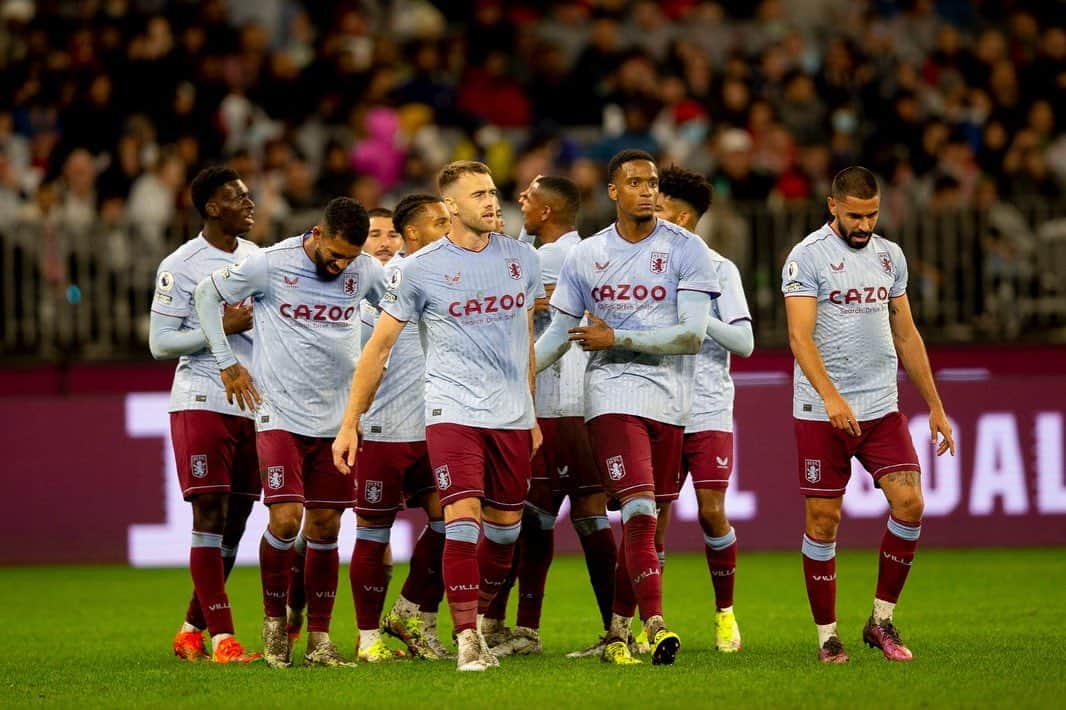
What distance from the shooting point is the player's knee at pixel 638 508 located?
894cm

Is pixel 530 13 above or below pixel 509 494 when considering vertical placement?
above

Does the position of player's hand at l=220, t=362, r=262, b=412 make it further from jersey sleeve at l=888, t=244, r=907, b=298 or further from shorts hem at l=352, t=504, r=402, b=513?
jersey sleeve at l=888, t=244, r=907, b=298

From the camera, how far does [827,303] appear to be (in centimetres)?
926

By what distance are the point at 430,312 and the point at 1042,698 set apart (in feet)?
11.5

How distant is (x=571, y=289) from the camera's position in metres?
9.36

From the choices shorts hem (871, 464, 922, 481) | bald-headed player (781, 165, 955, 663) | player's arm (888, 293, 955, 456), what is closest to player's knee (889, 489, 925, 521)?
bald-headed player (781, 165, 955, 663)

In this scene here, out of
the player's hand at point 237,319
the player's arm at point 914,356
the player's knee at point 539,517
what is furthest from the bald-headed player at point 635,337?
the player's hand at point 237,319

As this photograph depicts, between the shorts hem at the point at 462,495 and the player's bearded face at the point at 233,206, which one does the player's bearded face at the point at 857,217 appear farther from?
the player's bearded face at the point at 233,206

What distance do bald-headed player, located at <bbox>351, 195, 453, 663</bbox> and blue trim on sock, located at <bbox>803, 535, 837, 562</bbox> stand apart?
2091mm

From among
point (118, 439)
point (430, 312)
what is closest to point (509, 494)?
point (430, 312)

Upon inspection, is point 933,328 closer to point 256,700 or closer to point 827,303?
point 827,303

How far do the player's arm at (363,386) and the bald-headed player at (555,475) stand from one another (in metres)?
1.46

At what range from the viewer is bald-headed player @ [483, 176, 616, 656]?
10.0 metres

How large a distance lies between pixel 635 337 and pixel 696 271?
0.48m
